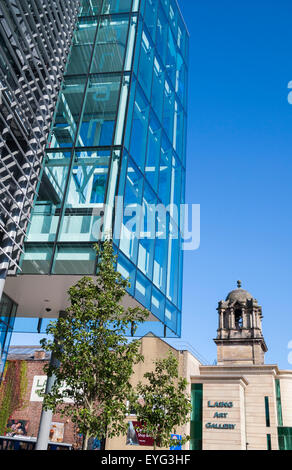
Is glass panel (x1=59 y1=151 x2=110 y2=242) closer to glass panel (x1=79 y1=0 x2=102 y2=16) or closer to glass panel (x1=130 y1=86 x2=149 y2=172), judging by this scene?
glass panel (x1=130 y1=86 x2=149 y2=172)

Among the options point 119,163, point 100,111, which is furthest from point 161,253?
point 100,111

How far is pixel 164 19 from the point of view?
27.6m

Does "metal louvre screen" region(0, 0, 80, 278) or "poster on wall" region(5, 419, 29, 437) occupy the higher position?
"metal louvre screen" region(0, 0, 80, 278)

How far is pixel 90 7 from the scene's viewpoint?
24.3 m

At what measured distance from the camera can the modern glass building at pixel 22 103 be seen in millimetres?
16156

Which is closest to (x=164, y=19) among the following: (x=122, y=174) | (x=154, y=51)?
(x=154, y=51)

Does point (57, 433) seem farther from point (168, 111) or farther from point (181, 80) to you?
point (181, 80)

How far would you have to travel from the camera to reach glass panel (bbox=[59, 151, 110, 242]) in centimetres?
1788

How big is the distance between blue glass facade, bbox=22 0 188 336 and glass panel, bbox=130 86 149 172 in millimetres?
60

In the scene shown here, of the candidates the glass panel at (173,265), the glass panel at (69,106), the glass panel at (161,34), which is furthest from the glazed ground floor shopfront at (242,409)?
the glass panel at (69,106)

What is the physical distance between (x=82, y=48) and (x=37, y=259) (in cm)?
1245

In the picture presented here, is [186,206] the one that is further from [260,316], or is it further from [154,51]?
[260,316]

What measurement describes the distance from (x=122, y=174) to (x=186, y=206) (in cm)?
895

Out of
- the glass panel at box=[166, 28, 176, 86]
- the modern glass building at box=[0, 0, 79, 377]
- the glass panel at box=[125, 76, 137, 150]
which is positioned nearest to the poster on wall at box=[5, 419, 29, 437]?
the modern glass building at box=[0, 0, 79, 377]
